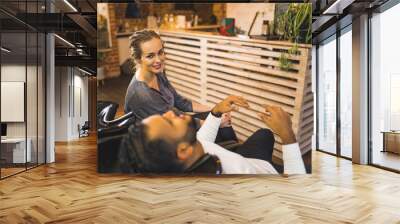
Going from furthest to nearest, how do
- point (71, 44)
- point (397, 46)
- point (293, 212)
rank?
point (71, 44) < point (397, 46) < point (293, 212)

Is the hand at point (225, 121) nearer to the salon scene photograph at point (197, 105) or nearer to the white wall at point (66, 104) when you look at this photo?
the salon scene photograph at point (197, 105)

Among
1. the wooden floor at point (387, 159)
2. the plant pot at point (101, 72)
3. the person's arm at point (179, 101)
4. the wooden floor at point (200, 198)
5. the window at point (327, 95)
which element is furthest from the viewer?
the window at point (327, 95)

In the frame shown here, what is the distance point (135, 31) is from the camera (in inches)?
262

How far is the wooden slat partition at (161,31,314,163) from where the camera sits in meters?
6.49

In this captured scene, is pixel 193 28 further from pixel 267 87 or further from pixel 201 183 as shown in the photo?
pixel 201 183

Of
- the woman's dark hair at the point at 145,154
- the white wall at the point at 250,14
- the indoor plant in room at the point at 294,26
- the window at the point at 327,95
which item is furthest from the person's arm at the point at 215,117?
the window at the point at 327,95

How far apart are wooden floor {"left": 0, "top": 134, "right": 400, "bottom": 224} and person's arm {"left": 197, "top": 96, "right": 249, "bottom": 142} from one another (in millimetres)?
705

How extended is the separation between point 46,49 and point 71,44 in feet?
10.5

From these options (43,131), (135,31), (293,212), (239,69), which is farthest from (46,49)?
(293,212)

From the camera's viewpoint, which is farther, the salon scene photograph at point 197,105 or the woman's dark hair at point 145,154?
the woman's dark hair at point 145,154

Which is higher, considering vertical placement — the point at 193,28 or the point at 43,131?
the point at 193,28

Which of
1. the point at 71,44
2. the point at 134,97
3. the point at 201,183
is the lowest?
the point at 201,183

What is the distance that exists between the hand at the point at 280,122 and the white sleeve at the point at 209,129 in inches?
29.1

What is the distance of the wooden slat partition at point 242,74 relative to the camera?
6.49 metres
